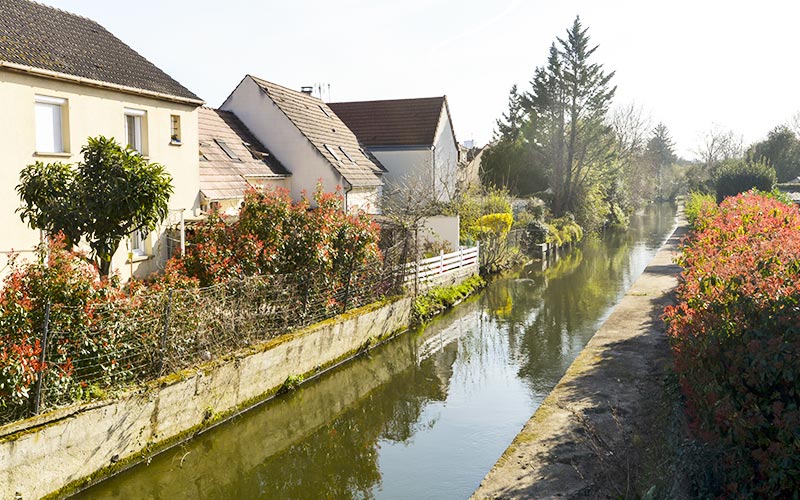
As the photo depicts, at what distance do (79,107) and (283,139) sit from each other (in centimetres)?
1226

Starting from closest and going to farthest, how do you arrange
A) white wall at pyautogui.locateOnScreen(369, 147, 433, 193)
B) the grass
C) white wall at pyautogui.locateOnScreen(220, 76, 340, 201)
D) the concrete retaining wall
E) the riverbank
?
the riverbank, the concrete retaining wall, the grass, white wall at pyautogui.locateOnScreen(220, 76, 340, 201), white wall at pyautogui.locateOnScreen(369, 147, 433, 193)

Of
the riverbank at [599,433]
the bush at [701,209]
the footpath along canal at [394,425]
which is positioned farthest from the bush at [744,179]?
the riverbank at [599,433]

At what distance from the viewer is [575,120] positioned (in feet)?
154

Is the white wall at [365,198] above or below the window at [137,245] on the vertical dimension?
above

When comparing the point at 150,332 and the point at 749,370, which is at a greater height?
the point at 749,370

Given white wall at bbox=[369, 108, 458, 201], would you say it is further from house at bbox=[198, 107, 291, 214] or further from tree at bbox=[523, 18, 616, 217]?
tree at bbox=[523, 18, 616, 217]

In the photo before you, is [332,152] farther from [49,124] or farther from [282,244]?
[49,124]

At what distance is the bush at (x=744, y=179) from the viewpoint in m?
39.8

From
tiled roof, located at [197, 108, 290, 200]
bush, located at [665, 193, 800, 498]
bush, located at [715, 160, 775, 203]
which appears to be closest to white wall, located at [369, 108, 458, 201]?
tiled roof, located at [197, 108, 290, 200]

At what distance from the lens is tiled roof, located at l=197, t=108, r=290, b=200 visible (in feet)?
65.2

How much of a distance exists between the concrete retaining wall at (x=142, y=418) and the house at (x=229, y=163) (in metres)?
6.42

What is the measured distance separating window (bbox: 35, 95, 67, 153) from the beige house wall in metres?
0.09

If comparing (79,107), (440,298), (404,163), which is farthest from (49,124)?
(404,163)

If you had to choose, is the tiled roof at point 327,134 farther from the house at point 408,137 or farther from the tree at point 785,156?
the tree at point 785,156
